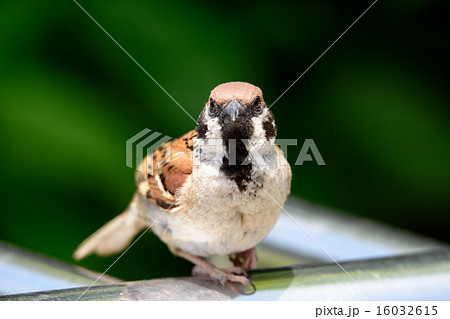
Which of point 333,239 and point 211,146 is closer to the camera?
point 211,146

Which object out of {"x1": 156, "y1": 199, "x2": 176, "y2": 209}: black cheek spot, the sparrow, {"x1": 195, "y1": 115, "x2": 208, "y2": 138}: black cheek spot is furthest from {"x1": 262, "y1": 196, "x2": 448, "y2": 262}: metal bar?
{"x1": 195, "y1": 115, "x2": 208, "y2": 138}: black cheek spot

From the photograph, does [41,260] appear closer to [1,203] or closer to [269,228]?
[269,228]

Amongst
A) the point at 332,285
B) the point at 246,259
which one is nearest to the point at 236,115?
the point at 332,285

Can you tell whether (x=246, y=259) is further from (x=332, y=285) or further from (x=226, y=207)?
(x=332, y=285)

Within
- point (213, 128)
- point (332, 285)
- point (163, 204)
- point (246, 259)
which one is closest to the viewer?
point (332, 285)

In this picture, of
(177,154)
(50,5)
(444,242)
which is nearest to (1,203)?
(50,5)
